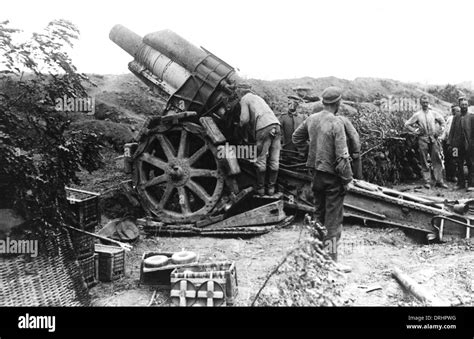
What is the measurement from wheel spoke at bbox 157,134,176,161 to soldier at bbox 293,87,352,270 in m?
2.52

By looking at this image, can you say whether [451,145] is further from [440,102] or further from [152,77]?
[440,102]

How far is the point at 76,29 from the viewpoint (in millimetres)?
4629

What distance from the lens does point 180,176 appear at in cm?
726

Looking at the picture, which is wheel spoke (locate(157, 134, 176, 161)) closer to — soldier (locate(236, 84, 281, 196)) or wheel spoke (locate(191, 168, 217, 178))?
wheel spoke (locate(191, 168, 217, 178))

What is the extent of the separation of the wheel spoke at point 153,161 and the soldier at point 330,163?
2626mm

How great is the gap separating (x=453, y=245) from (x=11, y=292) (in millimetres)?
4680

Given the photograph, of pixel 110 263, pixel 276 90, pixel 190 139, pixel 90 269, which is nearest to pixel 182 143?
pixel 190 139

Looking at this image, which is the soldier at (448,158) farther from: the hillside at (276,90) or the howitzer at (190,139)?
the howitzer at (190,139)

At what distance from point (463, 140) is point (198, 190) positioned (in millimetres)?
5310
